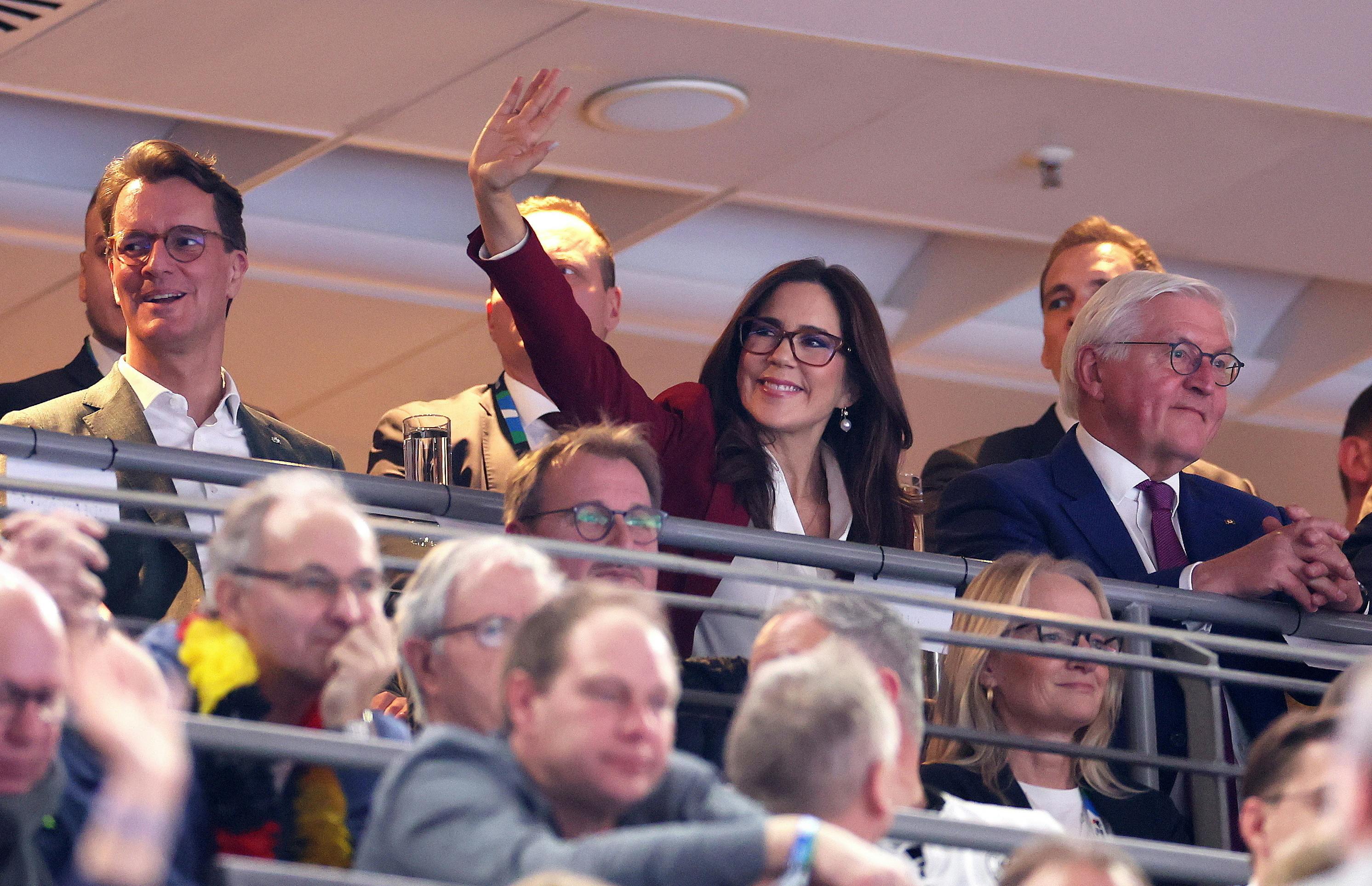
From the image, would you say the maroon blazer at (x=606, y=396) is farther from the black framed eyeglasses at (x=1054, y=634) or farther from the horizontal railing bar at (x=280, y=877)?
the horizontal railing bar at (x=280, y=877)

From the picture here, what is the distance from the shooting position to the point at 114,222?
3.27 m

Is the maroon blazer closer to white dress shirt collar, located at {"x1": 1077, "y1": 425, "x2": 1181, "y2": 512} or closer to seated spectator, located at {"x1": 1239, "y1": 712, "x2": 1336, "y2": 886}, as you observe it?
white dress shirt collar, located at {"x1": 1077, "y1": 425, "x2": 1181, "y2": 512}

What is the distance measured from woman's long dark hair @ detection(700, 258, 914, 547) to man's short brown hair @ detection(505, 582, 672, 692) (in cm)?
139

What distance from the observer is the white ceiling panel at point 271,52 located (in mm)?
4484

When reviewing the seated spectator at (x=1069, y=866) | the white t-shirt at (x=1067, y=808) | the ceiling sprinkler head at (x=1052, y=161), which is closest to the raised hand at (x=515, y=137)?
the white t-shirt at (x=1067, y=808)

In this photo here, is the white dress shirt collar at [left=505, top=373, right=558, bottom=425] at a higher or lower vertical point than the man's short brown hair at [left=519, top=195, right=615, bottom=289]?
lower

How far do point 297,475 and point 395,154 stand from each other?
13.1 feet

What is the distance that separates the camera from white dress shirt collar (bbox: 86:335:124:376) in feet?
12.1

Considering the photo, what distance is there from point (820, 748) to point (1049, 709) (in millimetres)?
→ 1043

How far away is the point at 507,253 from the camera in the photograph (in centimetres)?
306

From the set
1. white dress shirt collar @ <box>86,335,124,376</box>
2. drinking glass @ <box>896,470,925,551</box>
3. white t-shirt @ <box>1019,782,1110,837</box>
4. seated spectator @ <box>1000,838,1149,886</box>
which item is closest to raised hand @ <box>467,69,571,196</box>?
drinking glass @ <box>896,470,925,551</box>

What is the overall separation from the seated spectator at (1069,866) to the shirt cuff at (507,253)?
1.48 metres

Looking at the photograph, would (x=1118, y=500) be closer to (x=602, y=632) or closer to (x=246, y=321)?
(x=602, y=632)

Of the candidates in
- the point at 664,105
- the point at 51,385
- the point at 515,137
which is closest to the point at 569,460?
the point at 515,137
